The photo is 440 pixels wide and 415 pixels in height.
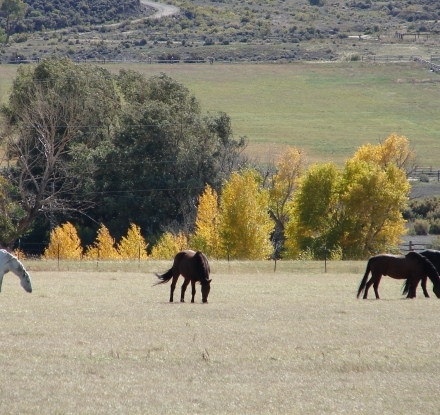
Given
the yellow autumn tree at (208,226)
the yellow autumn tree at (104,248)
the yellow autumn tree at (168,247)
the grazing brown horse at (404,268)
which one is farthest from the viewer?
the yellow autumn tree at (208,226)

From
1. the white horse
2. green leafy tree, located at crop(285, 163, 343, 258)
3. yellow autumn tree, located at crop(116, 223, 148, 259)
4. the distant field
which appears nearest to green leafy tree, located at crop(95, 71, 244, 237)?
yellow autumn tree, located at crop(116, 223, 148, 259)

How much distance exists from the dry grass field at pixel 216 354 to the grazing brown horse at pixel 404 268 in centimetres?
62

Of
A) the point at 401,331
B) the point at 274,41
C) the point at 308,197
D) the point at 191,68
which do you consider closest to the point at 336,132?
the point at 191,68

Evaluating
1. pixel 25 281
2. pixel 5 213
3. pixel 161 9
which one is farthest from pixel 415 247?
pixel 161 9

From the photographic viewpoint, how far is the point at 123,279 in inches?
1214

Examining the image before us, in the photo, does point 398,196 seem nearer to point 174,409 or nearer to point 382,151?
point 382,151

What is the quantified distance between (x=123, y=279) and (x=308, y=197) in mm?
32175

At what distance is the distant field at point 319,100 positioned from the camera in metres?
113

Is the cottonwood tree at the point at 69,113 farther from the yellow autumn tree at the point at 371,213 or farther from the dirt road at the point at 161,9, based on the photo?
the dirt road at the point at 161,9

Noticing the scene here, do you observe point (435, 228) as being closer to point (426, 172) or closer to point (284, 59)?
point (426, 172)

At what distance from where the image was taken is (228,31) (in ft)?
535

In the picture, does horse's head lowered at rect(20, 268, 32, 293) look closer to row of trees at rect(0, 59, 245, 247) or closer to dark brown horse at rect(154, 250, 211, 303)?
dark brown horse at rect(154, 250, 211, 303)

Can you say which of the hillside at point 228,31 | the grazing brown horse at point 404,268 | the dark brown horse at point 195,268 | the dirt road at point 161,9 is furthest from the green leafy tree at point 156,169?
the dirt road at point 161,9

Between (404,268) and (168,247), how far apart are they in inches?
1202
